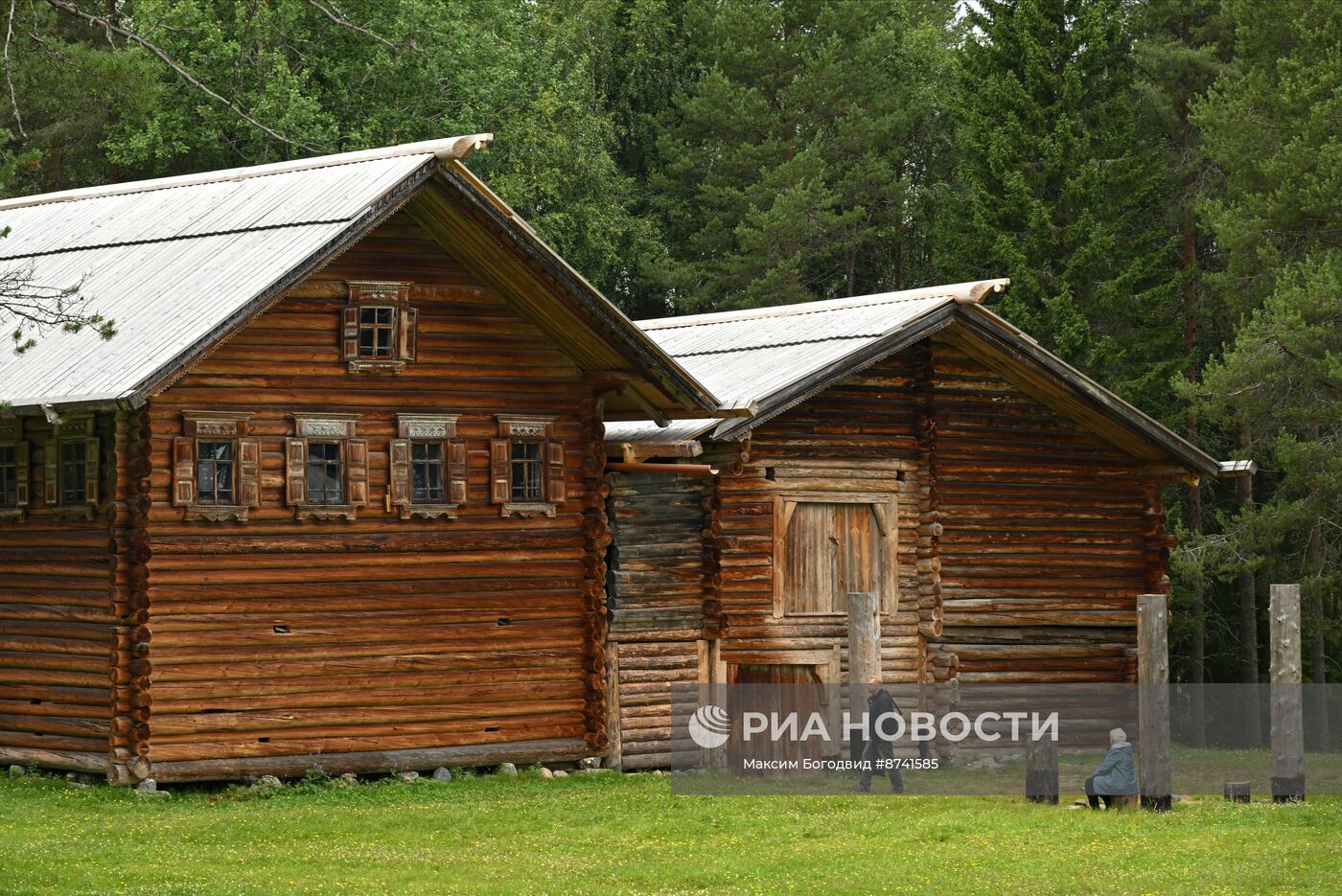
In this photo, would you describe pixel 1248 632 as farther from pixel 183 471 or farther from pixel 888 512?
pixel 183 471

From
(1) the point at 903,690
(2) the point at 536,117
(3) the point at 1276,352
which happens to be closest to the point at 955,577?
(1) the point at 903,690

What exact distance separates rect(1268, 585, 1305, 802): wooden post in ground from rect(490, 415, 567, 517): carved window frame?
27.9 ft

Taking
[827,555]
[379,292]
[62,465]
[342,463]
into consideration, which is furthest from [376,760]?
[827,555]

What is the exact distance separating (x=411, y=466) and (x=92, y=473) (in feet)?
11.9

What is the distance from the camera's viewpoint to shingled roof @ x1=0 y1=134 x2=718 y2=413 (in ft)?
72.1

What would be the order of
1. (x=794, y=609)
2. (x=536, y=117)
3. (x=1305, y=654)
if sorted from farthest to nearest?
(x=536, y=117) → (x=1305, y=654) → (x=794, y=609)

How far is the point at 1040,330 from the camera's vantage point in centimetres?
4031

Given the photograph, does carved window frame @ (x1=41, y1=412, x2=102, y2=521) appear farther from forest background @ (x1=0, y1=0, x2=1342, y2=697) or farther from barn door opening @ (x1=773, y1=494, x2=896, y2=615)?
barn door opening @ (x1=773, y1=494, x2=896, y2=615)

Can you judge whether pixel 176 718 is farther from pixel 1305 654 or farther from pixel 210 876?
pixel 1305 654

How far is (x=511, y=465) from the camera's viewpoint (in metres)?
24.8

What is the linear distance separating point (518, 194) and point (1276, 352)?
18.6 m

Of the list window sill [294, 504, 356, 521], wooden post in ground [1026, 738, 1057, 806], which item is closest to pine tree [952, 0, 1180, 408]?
wooden post in ground [1026, 738, 1057, 806]

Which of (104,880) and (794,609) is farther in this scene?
(794,609)

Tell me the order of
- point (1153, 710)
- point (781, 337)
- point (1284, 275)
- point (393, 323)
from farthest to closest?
point (1284, 275), point (781, 337), point (393, 323), point (1153, 710)
